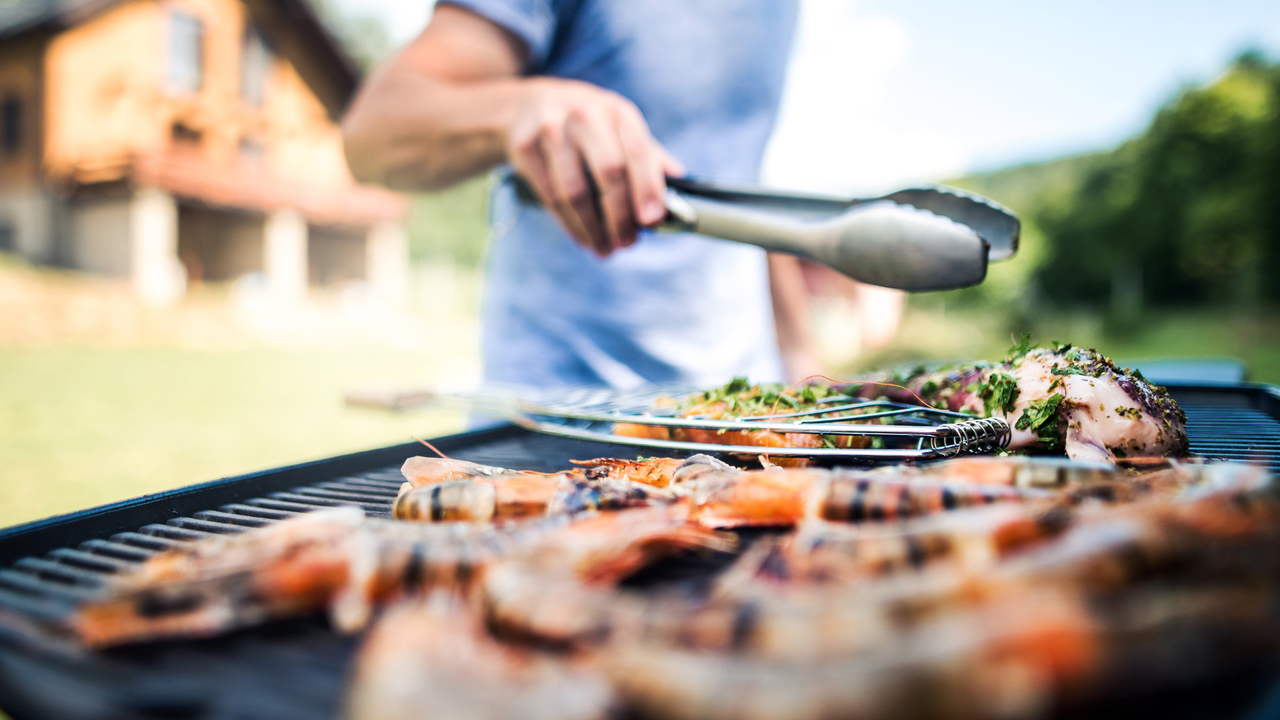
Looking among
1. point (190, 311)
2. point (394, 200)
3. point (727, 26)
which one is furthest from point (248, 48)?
point (727, 26)

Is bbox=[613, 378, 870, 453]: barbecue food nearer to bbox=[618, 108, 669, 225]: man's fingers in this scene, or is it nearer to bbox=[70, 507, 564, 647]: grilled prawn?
bbox=[618, 108, 669, 225]: man's fingers

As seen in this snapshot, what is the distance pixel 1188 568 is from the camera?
88 cm

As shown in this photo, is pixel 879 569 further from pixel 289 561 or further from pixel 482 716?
pixel 289 561

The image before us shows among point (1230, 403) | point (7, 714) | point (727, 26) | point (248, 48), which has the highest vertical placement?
point (248, 48)

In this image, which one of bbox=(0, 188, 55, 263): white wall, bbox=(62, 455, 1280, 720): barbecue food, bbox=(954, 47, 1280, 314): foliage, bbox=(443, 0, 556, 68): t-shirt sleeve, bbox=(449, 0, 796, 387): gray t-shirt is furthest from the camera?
bbox=(954, 47, 1280, 314): foliage

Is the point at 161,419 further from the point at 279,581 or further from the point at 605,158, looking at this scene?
the point at 279,581

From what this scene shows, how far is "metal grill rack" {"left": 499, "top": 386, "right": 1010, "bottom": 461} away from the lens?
1.61 metres

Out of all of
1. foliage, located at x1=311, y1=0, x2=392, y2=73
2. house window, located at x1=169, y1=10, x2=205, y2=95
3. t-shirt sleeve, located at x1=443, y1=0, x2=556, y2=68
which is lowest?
t-shirt sleeve, located at x1=443, y1=0, x2=556, y2=68

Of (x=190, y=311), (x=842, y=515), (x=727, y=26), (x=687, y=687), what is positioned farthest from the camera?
(x=190, y=311)

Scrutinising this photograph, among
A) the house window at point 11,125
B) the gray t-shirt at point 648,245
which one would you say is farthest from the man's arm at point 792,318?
the house window at point 11,125

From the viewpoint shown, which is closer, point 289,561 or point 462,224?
point 289,561

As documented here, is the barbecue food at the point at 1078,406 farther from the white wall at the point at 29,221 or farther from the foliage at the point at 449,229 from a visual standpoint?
the foliage at the point at 449,229

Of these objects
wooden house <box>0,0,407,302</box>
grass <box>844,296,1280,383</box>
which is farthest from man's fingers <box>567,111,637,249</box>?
wooden house <box>0,0,407,302</box>

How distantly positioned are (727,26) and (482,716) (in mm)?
3329
